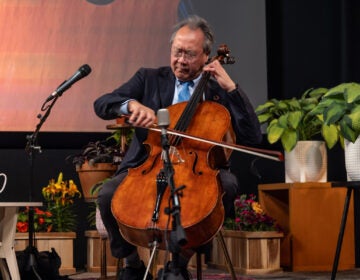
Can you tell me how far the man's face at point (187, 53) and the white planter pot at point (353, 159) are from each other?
2.48ft

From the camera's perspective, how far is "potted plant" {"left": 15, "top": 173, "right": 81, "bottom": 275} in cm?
488

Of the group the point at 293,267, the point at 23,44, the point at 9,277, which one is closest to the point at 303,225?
the point at 293,267

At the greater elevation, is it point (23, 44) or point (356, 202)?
point (23, 44)

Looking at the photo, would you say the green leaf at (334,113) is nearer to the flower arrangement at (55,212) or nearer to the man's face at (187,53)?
the man's face at (187,53)

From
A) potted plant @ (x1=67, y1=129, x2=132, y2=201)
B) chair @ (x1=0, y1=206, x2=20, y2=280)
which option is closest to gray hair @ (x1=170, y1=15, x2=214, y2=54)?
chair @ (x1=0, y1=206, x2=20, y2=280)

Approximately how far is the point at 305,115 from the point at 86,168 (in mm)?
1336

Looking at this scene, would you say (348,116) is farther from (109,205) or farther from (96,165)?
(96,165)

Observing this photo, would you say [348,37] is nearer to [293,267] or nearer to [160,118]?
[293,267]

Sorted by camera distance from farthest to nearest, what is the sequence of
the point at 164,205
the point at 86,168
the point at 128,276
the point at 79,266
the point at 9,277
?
the point at 79,266, the point at 86,168, the point at 9,277, the point at 128,276, the point at 164,205

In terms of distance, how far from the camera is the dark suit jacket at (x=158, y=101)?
3.24 m

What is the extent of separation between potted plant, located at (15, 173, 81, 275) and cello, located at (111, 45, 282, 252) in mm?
1970

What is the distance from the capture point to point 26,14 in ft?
17.8

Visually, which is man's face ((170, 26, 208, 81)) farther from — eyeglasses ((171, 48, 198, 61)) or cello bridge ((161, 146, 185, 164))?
cello bridge ((161, 146, 185, 164))

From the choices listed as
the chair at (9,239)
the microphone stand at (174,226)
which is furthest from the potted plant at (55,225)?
the microphone stand at (174,226)
